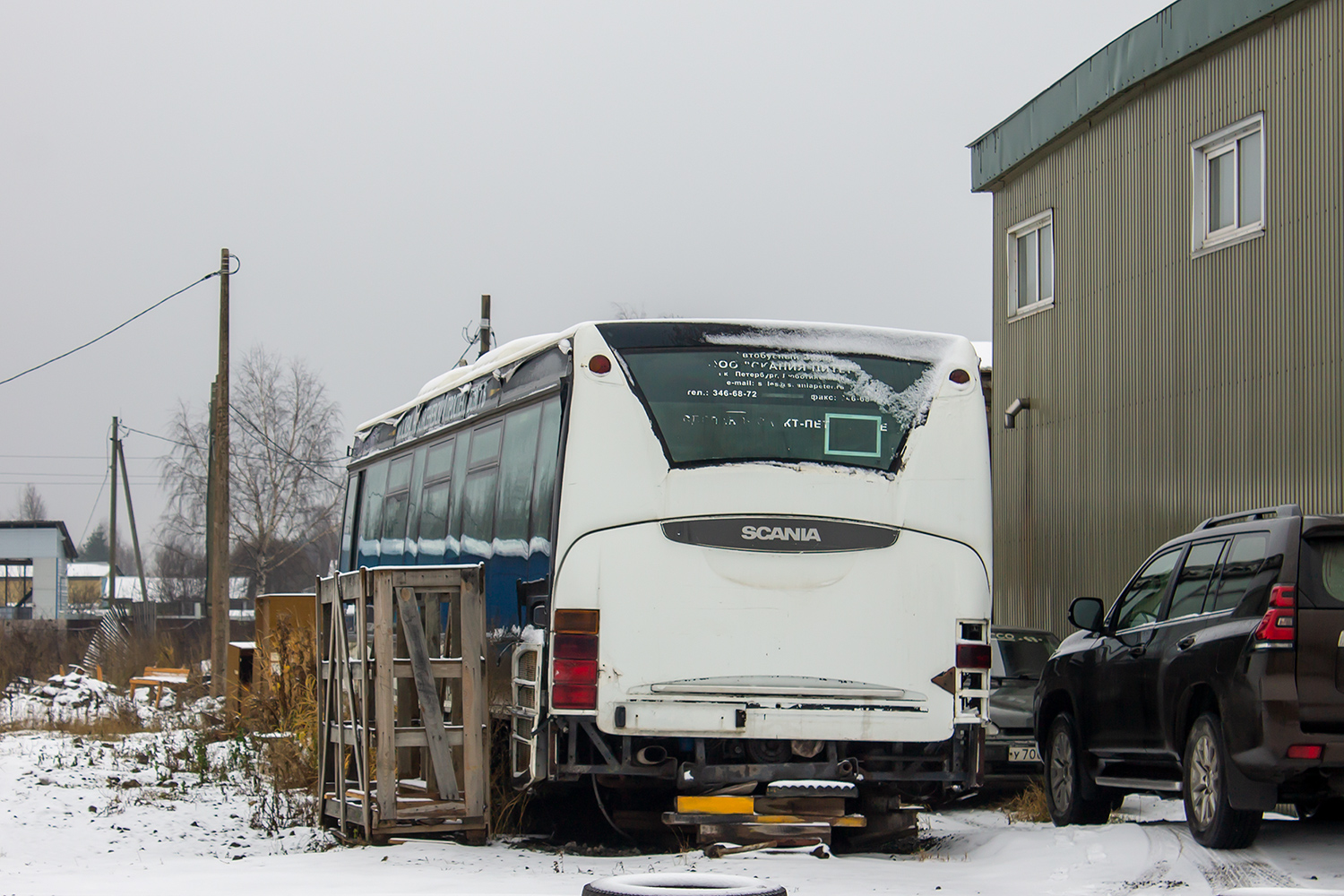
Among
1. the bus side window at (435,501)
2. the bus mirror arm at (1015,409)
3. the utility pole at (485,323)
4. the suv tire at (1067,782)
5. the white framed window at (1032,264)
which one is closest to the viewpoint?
the suv tire at (1067,782)

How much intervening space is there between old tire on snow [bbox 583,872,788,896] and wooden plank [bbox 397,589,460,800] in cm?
345

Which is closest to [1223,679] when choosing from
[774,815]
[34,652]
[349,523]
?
[774,815]

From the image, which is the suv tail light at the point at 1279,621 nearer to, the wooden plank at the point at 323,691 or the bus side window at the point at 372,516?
the wooden plank at the point at 323,691

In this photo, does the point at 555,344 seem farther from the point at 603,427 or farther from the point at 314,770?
the point at 314,770

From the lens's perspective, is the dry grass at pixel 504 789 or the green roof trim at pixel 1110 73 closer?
the dry grass at pixel 504 789

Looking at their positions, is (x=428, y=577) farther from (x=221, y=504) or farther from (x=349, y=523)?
(x=221, y=504)

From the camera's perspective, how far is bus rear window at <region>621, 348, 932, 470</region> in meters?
9.73

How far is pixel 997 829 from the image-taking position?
1148 cm

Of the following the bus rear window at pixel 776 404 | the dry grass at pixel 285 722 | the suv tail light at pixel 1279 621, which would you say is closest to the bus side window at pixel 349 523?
the dry grass at pixel 285 722

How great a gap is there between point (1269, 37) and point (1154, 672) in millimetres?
7641

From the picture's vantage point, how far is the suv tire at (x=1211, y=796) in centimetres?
864

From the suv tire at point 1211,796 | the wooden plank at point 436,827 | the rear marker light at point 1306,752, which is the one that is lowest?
the wooden plank at point 436,827

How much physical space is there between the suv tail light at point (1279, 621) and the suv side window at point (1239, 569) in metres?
0.31

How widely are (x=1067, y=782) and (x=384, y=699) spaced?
489cm
